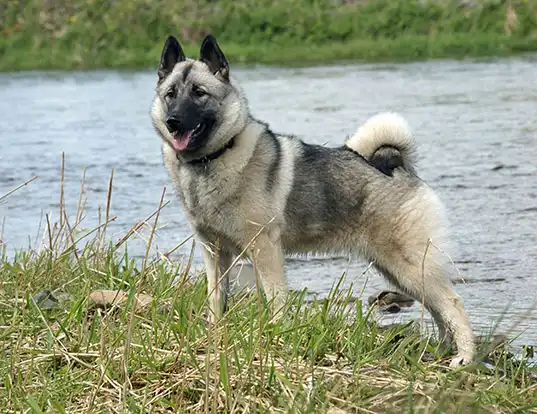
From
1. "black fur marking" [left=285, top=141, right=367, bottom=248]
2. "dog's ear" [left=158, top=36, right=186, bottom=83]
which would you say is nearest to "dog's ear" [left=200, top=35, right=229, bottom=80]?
"dog's ear" [left=158, top=36, right=186, bottom=83]

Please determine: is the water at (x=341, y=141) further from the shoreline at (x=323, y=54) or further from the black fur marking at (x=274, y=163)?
the shoreline at (x=323, y=54)

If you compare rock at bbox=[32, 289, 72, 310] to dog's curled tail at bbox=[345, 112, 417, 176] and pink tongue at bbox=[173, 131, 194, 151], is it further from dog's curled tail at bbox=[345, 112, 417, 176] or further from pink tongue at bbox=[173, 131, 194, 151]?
dog's curled tail at bbox=[345, 112, 417, 176]

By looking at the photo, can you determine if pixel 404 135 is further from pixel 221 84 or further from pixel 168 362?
pixel 168 362

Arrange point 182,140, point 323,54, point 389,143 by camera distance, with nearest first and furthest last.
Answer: point 182,140
point 389,143
point 323,54

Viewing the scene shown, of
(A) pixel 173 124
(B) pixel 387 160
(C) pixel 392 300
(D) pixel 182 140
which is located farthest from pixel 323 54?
(A) pixel 173 124

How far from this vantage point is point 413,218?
242 inches

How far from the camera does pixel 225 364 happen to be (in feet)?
14.2

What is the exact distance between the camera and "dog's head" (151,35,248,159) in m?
6.04

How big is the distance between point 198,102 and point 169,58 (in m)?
0.37

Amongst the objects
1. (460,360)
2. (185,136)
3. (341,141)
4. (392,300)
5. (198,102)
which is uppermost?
(198,102)

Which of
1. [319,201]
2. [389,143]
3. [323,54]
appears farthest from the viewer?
[323,54]

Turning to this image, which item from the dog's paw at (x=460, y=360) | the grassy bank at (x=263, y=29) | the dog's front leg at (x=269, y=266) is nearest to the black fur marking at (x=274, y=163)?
the dog's front leg at (x=269, y=266)

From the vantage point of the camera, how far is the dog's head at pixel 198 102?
6.04 meters

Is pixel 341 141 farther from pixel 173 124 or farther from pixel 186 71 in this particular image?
pixel 173 124
